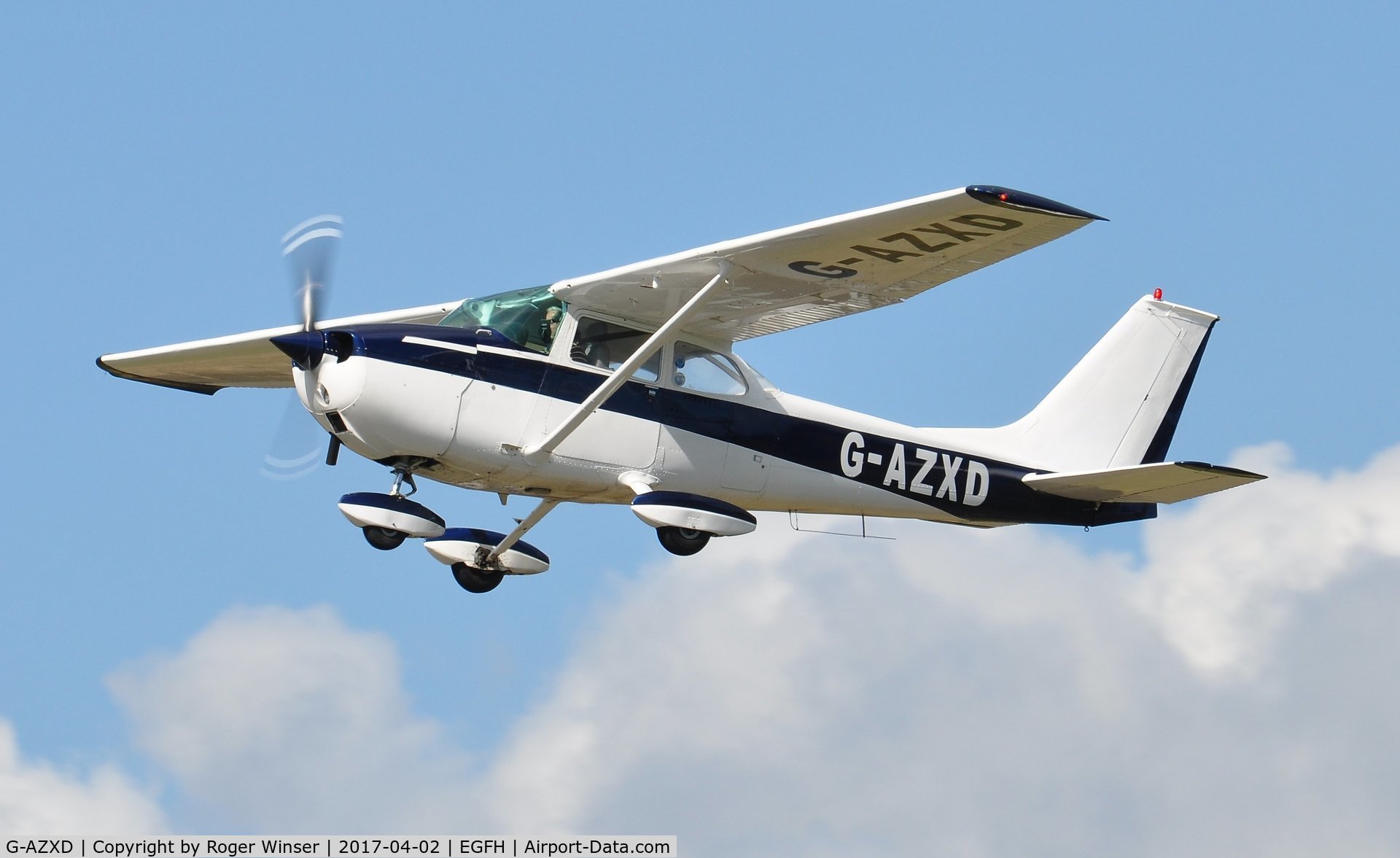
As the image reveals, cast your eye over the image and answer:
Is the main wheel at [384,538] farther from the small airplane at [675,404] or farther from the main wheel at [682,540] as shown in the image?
the main wheel at [682,540]

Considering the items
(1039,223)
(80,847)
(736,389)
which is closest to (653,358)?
(736,389)

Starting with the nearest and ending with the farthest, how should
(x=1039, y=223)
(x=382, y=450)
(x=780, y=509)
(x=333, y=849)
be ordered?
(x=1039, y=223), (x=382, y=450), (x=333, y=849), (x=780, y=509)

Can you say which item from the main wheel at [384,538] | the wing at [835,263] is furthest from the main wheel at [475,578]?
the wing at [835,263]

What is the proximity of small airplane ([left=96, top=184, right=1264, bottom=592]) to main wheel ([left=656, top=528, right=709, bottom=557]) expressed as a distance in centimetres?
2

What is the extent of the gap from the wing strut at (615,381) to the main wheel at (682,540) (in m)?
1.02

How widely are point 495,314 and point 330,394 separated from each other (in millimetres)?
1445

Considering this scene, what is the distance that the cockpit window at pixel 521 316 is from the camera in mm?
13523

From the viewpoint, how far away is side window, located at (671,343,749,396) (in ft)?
46.4

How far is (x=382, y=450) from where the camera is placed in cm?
1305

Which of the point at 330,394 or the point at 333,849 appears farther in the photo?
the point at 333,849

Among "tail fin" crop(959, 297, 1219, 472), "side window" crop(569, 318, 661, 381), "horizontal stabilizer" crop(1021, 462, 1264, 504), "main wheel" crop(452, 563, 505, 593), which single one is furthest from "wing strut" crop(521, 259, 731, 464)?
"tail fin" crop(959, 297, 1219, 472)

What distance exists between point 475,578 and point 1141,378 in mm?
6363

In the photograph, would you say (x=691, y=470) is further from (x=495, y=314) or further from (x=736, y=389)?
(x=495, y=314)

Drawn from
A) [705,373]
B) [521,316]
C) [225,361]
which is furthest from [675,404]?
[225,361]
